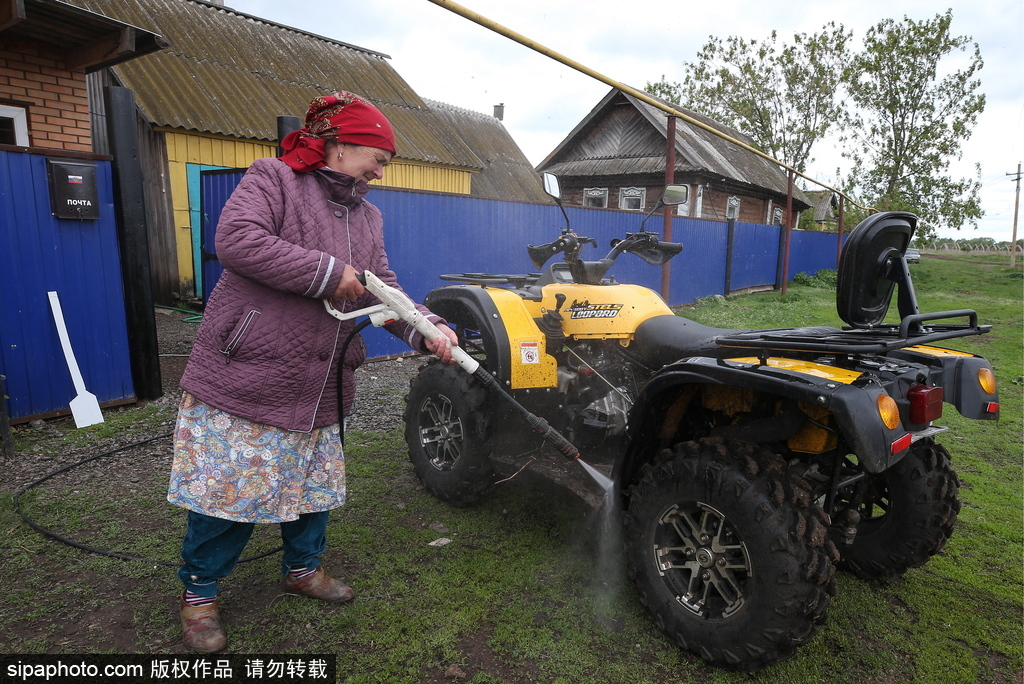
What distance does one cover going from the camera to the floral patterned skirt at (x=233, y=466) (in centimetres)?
234

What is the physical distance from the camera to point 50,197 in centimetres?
485

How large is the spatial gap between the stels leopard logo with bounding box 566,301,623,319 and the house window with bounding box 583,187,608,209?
69.8 feet

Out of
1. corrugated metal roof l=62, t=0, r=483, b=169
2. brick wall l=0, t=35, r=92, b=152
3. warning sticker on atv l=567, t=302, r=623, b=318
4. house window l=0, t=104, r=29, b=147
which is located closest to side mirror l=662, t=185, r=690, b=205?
warning sticker on atv l=567, t=302, r=623, b=318

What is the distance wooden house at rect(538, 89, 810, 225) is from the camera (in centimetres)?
2166

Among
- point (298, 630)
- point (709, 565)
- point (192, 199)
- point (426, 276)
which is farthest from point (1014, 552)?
point (192, 199)

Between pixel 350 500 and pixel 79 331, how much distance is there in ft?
9.73

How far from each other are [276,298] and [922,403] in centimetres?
228

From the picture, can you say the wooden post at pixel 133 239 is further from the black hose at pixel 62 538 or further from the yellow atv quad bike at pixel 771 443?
the yellow atv quad bike at pixel 771 443

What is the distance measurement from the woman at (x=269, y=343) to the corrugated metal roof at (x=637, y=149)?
19936mm

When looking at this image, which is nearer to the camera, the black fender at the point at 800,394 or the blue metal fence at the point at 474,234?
the black fender at the point at 800,394

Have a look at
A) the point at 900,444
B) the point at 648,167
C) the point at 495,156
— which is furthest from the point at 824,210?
the point at 900,444

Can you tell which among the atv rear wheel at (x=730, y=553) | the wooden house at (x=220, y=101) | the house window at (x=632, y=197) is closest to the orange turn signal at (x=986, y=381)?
the atv rear wheel at (x=730, y=553)

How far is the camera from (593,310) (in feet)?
Answer: 11.4

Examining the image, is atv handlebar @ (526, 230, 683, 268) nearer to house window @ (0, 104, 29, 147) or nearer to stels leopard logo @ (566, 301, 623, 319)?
stels leopard logo @ (566, 301, 623, 319)
